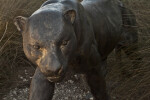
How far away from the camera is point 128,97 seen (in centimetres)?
267

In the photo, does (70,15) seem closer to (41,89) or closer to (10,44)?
(41,89)

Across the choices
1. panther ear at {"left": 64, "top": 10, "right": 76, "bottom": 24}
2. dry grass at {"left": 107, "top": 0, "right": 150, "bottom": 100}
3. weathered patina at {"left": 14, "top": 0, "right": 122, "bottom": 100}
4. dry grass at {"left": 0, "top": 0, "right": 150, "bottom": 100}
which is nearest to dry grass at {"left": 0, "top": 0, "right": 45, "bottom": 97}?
dry grass at {"left": 0, "top": 0, "right": 150, "bottom": 100}

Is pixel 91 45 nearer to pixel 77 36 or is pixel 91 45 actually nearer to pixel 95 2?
pixel 77 36

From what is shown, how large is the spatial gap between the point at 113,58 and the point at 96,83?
4.20 feet

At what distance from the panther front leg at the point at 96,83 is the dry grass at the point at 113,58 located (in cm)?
53

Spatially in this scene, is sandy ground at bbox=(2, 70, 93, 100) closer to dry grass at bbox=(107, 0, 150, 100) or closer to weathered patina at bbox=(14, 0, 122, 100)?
dry grass at bbox=(107, 0, 150, 100)

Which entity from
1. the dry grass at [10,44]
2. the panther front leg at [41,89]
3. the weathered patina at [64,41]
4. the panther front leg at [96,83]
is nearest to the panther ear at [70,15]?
the weathered patina at [64,41]

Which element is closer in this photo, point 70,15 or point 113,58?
point 70,15

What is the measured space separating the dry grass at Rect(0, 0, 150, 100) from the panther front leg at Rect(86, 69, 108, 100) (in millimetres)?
528

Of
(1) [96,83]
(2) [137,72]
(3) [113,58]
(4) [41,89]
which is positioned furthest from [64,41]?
(3) [113,58]

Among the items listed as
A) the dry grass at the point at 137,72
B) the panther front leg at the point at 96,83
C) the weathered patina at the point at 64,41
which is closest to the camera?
the weathered patina at the point at 64,41

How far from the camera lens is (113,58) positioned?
128 inches

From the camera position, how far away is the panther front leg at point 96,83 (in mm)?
1989

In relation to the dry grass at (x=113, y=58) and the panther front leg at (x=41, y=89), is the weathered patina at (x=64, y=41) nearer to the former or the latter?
the panther front leg at (x=41, y=89)
